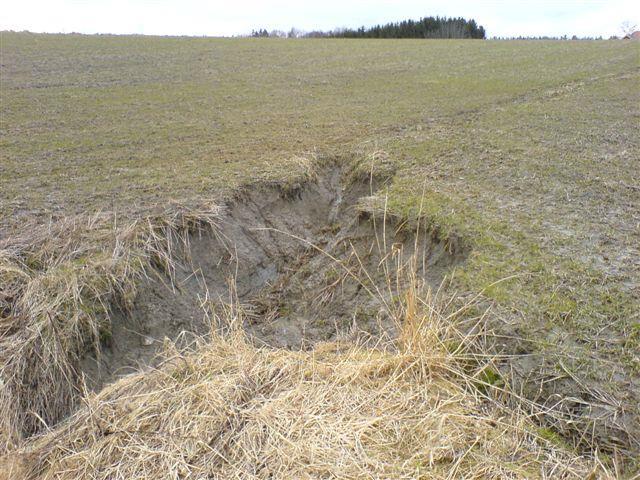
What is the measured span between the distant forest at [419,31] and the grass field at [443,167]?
30.2 meters

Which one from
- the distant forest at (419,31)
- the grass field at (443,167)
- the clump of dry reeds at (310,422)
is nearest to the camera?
the clump of dry reeds at (310,422)

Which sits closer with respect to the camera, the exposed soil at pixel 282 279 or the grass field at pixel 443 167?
the grass field at pixel 443 167

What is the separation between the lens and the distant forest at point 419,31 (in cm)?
4266

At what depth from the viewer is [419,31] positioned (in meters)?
44.2

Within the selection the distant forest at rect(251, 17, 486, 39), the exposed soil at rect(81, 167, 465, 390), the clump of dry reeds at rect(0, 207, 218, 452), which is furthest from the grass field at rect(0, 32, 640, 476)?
the distant forest at rect(251, 17, 486, 39)

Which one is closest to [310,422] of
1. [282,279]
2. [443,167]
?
[282,279]

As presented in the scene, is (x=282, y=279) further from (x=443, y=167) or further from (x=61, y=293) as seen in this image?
(x=443, y=167)

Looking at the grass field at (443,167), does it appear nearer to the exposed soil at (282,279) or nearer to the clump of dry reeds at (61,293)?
the clump of dry reeds at (61,293)

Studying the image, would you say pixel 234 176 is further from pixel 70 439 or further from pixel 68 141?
pixel 70 439

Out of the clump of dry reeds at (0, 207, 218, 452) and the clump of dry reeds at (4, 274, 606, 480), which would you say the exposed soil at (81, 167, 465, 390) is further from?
the clump of dry reeds at (4, 274, 606, 480)

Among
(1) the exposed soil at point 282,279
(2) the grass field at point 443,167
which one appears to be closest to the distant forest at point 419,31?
(2) the grass field at point 443,167

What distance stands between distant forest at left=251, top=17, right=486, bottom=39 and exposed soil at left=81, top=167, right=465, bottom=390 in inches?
A: 1543

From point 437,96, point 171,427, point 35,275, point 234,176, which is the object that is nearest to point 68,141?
point 234,176

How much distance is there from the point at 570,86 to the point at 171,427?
1092cm
